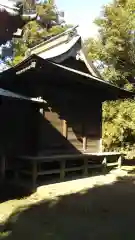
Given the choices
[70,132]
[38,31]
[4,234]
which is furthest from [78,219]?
[38,31]

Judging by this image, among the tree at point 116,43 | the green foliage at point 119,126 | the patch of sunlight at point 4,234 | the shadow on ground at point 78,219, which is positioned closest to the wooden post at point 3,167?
the shadow on ground at point 78,219

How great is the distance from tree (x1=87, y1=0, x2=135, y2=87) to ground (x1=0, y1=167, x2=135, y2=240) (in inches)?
531

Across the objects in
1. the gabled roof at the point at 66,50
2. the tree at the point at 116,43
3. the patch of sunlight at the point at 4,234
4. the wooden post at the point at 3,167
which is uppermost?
the tree at the point at 116,43

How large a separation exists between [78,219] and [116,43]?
18.7 metres

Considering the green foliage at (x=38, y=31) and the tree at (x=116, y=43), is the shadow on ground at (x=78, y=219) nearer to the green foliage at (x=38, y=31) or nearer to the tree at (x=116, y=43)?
the tree at (x=116, y=43)

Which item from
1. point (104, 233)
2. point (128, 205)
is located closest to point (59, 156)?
point (128, 205)

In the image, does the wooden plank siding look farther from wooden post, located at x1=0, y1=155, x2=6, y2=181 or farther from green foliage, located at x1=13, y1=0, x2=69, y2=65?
green foliage, located at x1=13, y1=0, x2=69, y2=65

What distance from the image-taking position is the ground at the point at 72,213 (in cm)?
612

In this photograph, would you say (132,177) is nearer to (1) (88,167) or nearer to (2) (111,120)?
(1) (88,167)

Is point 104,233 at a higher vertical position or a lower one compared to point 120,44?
lower

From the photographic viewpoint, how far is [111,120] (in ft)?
69.3

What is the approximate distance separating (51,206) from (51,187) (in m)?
2.25

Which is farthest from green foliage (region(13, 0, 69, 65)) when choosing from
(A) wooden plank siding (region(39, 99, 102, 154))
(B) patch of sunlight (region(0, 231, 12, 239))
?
(B) patch of sunlight (region(0, 231, 12, 239))

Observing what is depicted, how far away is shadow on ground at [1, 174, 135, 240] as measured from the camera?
19.8 feet
